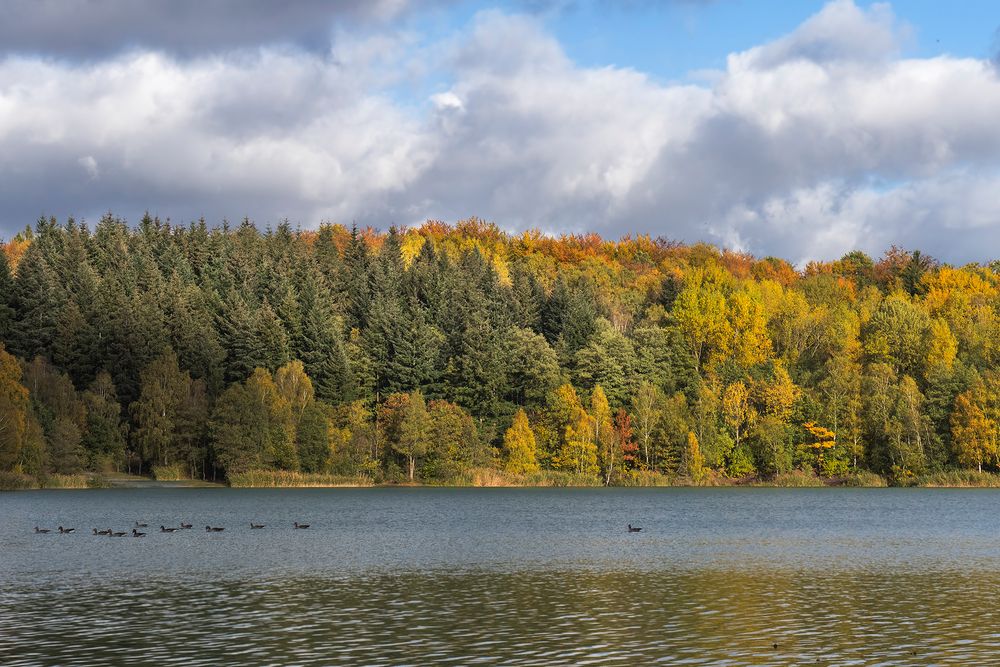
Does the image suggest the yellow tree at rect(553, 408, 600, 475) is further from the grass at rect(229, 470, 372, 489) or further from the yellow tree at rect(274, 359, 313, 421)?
the yellow tree at rect(274, 359, 313, 421)

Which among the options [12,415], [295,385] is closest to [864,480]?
[295,385]

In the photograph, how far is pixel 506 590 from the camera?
39812mm

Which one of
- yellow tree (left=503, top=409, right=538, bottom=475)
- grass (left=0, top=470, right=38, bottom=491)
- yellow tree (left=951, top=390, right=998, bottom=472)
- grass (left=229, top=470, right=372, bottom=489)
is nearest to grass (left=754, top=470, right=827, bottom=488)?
yellow tree (left=951, top=390, right=998, bottom=472)

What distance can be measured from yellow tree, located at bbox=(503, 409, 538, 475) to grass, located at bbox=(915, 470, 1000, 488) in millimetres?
48377

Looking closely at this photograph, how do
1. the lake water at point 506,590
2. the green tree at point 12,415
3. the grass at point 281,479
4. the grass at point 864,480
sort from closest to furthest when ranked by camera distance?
the lake water at point 506,590
the green tree at point 12,415
the grass at point 281,479
the grass at point 864,480

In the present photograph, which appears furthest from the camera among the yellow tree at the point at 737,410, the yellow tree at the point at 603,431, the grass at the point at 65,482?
the yellow tree at the point at 737,410

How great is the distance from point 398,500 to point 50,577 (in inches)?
2335

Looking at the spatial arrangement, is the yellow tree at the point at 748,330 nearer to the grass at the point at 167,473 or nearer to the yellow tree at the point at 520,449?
the yellow tree at the point at 520,449

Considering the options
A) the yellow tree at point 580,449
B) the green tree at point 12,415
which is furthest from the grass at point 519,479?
the green tree at point 12,415

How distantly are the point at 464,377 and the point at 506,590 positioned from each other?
111 m

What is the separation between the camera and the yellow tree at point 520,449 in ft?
455

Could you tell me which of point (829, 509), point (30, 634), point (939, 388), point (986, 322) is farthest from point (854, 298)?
point (30, 634)

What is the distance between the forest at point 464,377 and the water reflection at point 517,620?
82589 mm

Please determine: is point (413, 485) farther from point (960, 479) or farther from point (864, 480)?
point (960, 479)
